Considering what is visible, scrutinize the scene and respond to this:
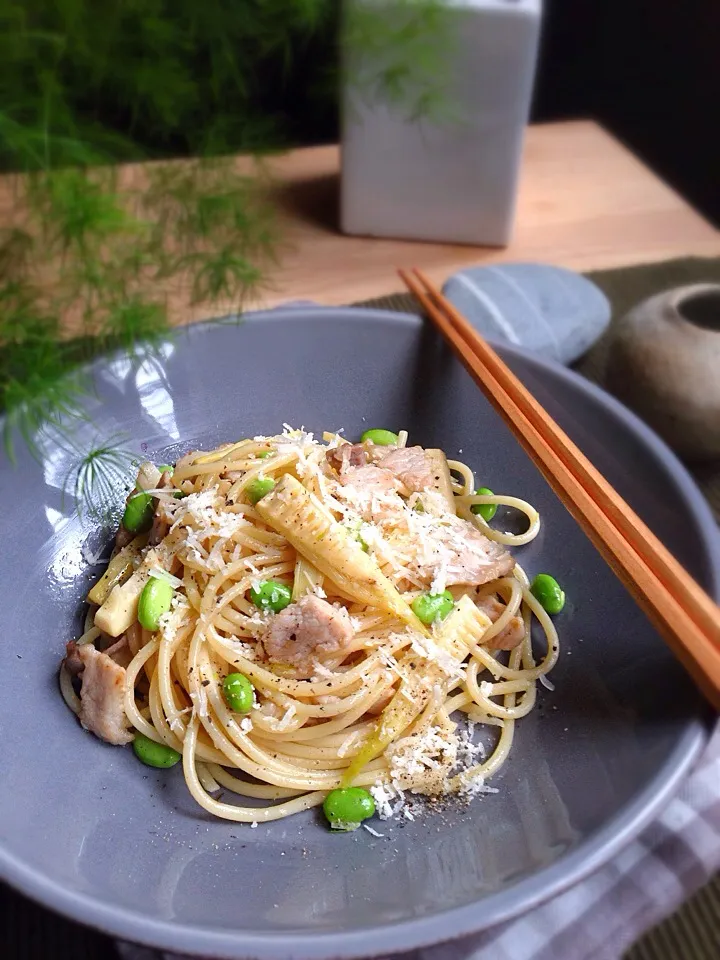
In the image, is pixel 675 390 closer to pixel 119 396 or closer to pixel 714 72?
pixel 119 396

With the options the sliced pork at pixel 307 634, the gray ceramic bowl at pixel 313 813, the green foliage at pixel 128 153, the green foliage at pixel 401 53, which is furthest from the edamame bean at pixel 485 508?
the green foliage at pixel 401 53

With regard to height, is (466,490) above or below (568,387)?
below

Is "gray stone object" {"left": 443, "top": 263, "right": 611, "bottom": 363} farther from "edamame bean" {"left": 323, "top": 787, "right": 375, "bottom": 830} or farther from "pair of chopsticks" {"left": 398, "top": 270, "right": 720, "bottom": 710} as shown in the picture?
"edamame bean" {"left": 323, "top": 787, "right": 375, "bottom": 830}

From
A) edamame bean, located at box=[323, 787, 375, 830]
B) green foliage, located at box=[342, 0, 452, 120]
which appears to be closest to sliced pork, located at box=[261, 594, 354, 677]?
edamame bean, located at box=[323, 787, 375, 830]

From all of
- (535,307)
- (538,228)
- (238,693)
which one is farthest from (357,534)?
(538,228)

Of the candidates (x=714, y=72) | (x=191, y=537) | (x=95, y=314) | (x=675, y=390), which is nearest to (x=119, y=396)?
(x=95, y=314)

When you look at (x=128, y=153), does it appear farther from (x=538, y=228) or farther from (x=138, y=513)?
(x=538, y=228)
